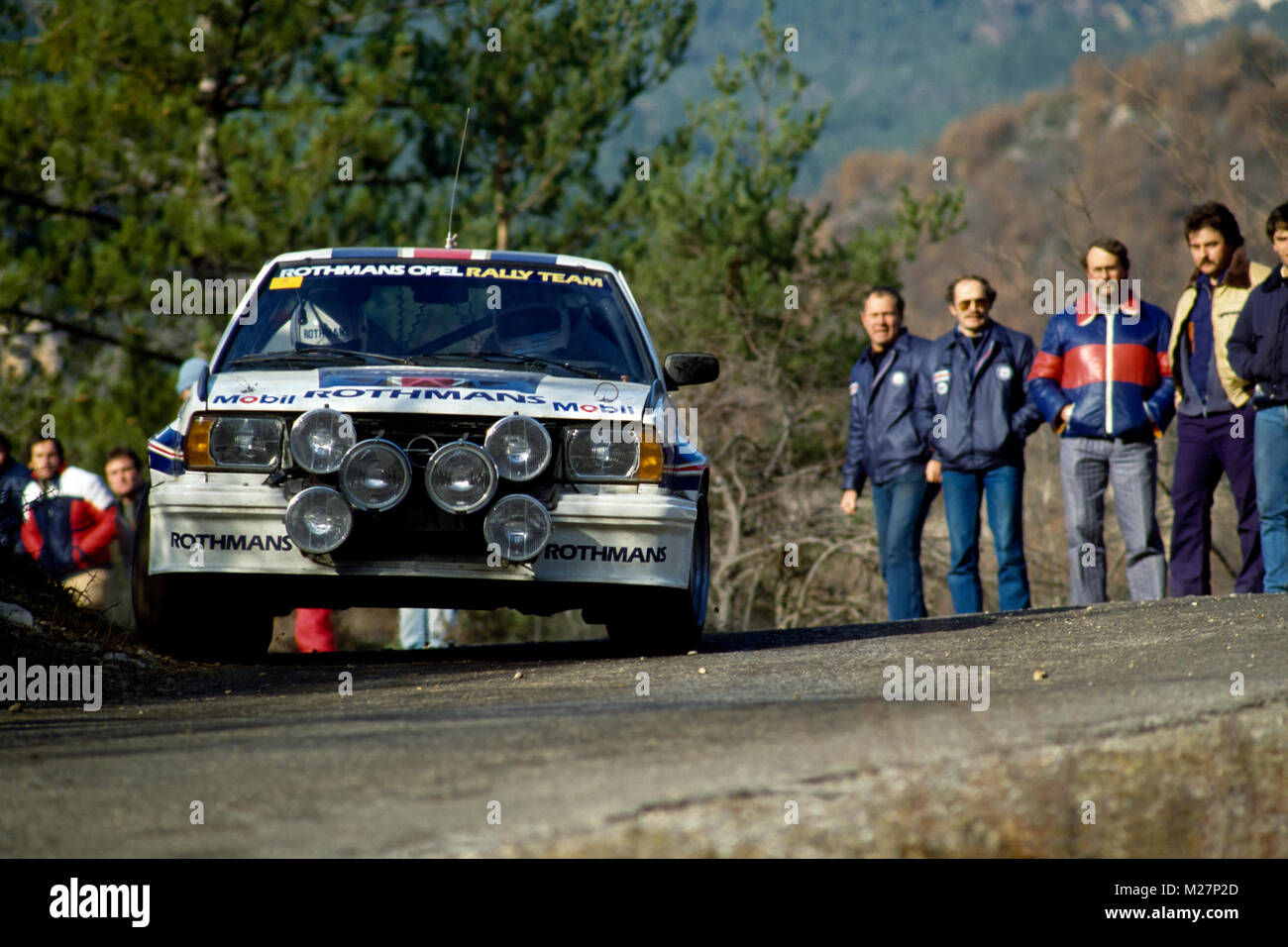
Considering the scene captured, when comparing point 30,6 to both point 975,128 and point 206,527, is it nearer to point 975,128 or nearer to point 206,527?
Result: point 206,527

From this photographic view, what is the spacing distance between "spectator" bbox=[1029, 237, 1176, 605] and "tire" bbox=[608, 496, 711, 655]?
298 centimetres

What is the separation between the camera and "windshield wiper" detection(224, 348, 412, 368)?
6934 mm

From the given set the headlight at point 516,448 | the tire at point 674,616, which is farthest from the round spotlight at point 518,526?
the tire at point 674,616

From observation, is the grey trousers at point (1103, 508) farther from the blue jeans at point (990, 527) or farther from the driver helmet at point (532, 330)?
the driver helmet at point (532, 330)

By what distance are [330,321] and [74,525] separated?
15.1 ft

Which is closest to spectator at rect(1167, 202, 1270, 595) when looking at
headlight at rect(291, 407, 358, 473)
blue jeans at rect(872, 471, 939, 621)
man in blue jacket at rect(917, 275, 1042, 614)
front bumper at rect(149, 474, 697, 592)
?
man in blue jacket at rect(917, 275, 1042, 614)

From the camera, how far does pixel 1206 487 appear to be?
9242mm

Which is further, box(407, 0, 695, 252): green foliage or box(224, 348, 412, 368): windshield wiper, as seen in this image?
box(407, 0, 695, 252): green foliage

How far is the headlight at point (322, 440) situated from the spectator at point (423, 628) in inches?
220

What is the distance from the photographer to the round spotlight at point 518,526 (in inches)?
246

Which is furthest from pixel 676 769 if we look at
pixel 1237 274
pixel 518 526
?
pixel 1237 274

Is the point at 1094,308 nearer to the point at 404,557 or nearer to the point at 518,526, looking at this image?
the point at 518,526

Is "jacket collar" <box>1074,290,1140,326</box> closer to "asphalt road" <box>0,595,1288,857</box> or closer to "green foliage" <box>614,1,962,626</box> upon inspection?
"asphalt road" <box>0,595,1288,857</box>
